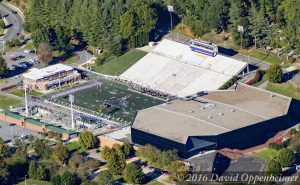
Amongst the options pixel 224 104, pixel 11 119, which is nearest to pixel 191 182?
pixel 224 104

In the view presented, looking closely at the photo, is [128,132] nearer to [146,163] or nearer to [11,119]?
[146,163]

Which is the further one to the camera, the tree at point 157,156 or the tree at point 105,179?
the tree at point 157,156

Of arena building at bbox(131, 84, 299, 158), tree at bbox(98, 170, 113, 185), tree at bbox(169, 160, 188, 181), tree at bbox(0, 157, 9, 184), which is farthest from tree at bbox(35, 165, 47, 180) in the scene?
tree at bbox(169, 160, 188, 181)

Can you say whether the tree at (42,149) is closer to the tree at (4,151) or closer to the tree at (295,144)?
the tree at (4,151)

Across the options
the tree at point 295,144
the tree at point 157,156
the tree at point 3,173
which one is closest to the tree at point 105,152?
the tree at point 157,156

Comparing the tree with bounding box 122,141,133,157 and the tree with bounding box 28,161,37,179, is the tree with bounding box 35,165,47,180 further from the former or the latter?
the tree with bounding box 122,141,133,157

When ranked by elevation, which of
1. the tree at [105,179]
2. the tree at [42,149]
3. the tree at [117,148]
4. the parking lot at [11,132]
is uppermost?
the tree at [105,179]
